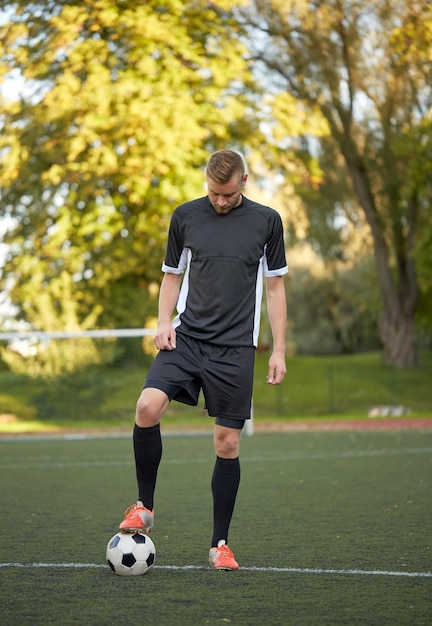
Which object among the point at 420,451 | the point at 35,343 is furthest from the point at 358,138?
the point at 420,451

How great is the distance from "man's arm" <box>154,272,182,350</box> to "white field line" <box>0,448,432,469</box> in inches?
248

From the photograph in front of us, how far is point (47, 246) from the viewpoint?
21.8 metres

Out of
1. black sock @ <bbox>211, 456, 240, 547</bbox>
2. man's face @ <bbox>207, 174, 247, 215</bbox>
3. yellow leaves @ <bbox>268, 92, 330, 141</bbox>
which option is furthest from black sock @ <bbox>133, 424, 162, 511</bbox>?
yellow leaves @ <bbox>268, 92, 330, 141</bbox>

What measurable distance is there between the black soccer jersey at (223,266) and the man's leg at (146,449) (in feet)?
1.33

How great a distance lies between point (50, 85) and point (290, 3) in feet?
18.7

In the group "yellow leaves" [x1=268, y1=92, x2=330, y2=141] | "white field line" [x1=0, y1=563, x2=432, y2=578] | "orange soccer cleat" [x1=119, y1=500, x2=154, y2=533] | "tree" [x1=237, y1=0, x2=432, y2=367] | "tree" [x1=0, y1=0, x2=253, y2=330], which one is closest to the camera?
"white field line" [x1=0, y1=563, x2=432, y2=578]

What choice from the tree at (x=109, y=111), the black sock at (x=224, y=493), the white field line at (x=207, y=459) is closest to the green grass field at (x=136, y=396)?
the tree at (x=109, y=111)

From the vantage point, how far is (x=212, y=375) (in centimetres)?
505

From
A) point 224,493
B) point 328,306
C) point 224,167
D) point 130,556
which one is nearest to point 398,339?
point 328,306

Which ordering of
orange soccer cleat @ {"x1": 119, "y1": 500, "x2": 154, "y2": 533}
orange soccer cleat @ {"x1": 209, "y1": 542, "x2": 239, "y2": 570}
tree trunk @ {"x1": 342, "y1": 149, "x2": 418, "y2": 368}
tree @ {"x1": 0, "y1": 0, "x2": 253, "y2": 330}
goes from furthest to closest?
tree trunk @ {"x1": 342, "y1": 149, "x2": 418, "y2": 368}, tree @ {"x1": 0, "y1": 0, "x2": 253, "y2": 330}, orange soccer cleat @ {"x1": 119, "y1": 500, "x2": 154, "y2": 533}, orange soccer cleat @ {"x1": 209, "y1": 542, "x2": 239, "y2": 570}

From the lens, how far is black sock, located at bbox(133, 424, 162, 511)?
200 inches

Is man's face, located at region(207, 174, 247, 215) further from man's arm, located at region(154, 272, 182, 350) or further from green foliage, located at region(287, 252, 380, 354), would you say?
green foliage, located at region(287, 252, 380, 354)

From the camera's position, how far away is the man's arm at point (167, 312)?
5.08 metres

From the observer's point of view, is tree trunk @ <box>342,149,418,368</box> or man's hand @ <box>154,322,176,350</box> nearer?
man's hand @ <box>154,322,176,350</box>
